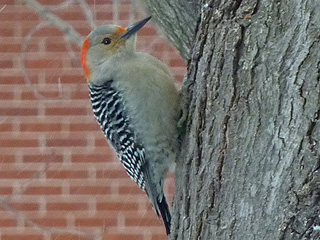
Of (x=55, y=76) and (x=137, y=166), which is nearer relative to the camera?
(x=137, y=166)

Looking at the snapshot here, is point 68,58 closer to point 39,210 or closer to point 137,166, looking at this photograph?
point 39,210

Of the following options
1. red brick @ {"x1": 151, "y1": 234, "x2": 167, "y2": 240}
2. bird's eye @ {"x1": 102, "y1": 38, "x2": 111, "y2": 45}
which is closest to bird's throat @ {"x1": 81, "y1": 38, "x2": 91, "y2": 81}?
bird's eye @ {"x1": 102, "y1": 38, "x2": 111, "y2": 45}

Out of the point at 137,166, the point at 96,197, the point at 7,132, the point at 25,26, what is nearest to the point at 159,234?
the point at 96,197

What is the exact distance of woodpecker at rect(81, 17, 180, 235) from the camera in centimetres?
372

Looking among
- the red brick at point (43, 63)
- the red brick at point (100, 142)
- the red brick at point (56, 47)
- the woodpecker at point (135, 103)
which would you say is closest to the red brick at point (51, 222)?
the red brick at point (100, 142)

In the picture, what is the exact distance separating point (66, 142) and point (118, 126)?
2558mm

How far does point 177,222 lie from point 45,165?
3377mm

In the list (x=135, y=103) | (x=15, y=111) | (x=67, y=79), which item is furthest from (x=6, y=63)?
(x=135, y=103)

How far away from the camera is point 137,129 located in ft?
12.6

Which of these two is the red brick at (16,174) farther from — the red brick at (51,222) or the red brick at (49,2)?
the red brick at (49,2)

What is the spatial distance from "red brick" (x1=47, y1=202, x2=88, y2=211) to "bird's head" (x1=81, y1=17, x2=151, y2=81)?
2.47 meters

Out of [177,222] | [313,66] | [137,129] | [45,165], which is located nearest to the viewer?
[313,66]

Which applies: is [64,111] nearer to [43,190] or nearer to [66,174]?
[66,174]

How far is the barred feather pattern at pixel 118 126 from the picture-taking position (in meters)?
3.87
